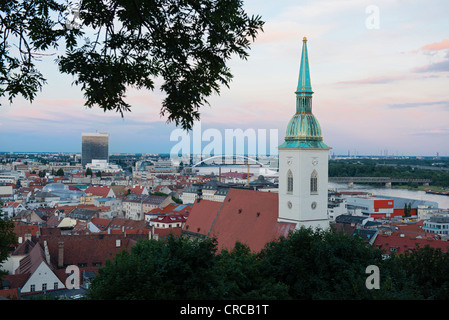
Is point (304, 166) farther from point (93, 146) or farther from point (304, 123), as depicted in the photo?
point (93, 146)

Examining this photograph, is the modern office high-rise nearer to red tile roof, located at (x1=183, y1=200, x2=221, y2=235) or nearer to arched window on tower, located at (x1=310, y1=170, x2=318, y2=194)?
red tile roof, located at (x1=183, y1=200, x2=221, y2=235)

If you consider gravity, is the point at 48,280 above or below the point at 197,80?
below

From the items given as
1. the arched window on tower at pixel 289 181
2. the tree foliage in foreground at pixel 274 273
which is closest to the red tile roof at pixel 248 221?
the arched window on tower at pixel 289 181

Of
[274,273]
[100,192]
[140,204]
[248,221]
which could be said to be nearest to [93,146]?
[100,192]

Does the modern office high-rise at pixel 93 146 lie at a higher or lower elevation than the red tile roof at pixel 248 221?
higher

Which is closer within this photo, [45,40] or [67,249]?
[45,40]

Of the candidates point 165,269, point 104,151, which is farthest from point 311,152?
point 104,151

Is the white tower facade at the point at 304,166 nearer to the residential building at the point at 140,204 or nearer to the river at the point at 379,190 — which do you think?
the residential building at the point at 140,204

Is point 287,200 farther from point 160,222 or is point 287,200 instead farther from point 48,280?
point 160,222
